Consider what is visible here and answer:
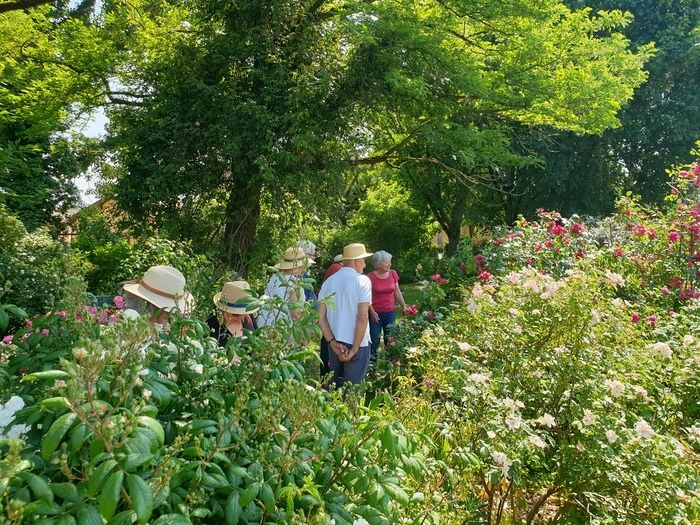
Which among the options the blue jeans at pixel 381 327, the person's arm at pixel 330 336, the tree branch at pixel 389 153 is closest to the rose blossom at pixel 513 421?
the person's arm at pixel 330 336

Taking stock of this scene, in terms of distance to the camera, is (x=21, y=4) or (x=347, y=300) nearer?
(x=347, y=300)

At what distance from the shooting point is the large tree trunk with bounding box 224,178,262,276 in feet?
33.2

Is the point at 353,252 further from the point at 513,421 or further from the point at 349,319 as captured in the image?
the point at 513,421

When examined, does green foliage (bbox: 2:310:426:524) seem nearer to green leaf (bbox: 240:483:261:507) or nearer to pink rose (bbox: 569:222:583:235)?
green leaf (bbox: 240:483:261:507)

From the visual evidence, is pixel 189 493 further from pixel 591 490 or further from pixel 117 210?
pixel 117 210

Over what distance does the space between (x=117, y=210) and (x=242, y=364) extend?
9.30 m

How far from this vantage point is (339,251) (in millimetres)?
20844

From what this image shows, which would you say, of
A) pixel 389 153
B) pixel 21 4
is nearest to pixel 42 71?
pixel 21 4

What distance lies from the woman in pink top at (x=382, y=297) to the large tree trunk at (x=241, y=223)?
12.2ft

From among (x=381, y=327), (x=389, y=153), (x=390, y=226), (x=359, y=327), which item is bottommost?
(x=390, y=226)

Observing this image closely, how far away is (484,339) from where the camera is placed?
3.62 m

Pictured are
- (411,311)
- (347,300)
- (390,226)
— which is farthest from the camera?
(390,226)

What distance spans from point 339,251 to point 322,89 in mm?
11943

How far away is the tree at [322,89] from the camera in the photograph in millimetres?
8695
